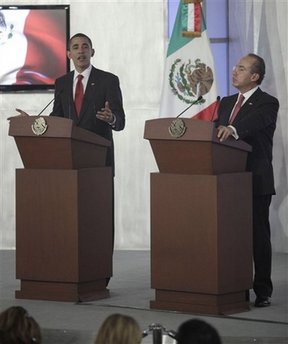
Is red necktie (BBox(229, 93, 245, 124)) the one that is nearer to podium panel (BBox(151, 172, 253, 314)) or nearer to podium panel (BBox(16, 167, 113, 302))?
podium panel (BBox(151, 172, 253, 314))

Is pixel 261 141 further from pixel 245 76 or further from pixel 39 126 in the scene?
pixel 39 126

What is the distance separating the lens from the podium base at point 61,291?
5688 millimetres

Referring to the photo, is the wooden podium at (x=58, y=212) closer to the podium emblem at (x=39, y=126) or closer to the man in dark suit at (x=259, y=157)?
the podium emblem at (x=39, y=126)

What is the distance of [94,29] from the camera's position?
842cm

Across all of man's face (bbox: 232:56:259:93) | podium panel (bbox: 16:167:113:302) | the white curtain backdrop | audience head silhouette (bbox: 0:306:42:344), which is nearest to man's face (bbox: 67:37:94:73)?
podium panel (bbox: 16:167:113:302)

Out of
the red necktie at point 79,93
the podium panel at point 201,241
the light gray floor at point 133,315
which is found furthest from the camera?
Answer: the red necktie at point 79,93

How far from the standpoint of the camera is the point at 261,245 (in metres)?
5.57

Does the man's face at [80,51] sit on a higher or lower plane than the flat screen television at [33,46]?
lower

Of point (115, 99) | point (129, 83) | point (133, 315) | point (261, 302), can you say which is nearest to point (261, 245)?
point (261, 302)

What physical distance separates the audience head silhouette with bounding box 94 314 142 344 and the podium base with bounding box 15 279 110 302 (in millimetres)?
2979

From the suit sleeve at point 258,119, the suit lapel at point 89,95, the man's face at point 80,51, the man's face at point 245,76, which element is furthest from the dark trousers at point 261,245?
the man's face at point 80,51

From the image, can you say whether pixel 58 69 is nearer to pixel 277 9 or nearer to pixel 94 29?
pixel 94 29

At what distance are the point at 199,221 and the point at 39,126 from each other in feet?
3.32

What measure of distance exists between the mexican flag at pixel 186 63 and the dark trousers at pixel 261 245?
2480 mm
